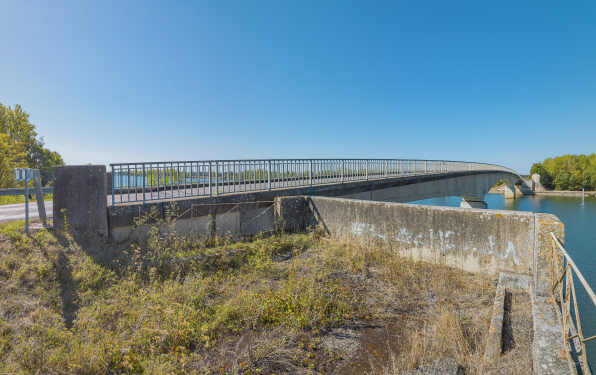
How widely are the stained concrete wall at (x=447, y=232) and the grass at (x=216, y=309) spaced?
0.39 metres

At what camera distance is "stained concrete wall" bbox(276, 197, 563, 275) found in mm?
4566

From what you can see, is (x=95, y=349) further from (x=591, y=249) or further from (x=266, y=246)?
(x=591, y=249)

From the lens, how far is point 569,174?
6100 cm

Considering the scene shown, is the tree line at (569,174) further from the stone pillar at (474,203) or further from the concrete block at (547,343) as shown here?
the concrete block at (547,343)

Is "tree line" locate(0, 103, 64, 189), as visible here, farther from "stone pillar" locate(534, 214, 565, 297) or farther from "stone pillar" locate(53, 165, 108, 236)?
"stone pillar" locate(534, 214, 565, 297)

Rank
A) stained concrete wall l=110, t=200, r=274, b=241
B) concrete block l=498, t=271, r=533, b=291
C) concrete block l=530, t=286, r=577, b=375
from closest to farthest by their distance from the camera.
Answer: concrete block l=530, t=286, r=577, b=375 → concrete block l=498, t=271, r=533, b=291 → stained concrete wall l=110, t=200, r=274, b=241

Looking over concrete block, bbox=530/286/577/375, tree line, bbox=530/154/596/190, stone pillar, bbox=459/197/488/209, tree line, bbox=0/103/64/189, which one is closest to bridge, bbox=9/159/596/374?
concrete block, bbox=530/286/577/375

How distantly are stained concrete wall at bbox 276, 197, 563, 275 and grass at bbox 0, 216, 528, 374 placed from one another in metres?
0.39

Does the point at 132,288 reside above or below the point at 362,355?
above

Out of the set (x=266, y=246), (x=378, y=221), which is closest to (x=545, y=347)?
(x=378, y=221)

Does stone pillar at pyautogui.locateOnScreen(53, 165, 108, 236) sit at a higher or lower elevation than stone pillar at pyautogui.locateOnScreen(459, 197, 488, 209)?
Result: higher

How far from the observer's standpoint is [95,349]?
2.71 meters

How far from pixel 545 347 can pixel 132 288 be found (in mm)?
5427

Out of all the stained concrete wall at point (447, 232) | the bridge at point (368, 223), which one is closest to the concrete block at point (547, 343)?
the bridge at point (368, 223)
